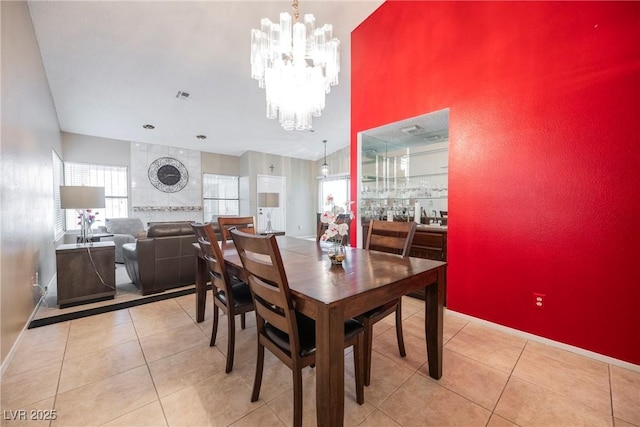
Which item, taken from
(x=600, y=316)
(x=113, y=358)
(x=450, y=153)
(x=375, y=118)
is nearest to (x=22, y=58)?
(x=113, y=358)

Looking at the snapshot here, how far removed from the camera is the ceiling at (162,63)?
9.47 feet

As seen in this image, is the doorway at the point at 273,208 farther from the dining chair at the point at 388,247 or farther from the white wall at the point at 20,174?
the dining chair at the point at 388,247

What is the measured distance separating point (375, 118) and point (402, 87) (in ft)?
1.51

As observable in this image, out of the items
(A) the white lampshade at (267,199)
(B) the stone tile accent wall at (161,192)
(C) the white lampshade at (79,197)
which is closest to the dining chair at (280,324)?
(A) the white lampshade at (267,199)

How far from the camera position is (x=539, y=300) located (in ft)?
6.72

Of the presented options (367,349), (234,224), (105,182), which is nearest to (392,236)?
(367,349)

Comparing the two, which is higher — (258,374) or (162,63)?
(162,63)

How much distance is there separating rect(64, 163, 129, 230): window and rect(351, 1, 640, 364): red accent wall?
651cm

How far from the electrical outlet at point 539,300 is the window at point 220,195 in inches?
274

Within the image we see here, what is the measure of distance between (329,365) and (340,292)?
29cm

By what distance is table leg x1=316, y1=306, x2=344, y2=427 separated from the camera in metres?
1.02

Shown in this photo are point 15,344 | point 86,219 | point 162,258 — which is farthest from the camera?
point 86,219

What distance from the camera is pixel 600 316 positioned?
1.80 metres

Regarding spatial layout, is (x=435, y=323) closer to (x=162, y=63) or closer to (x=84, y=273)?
(x=84, y=273)
